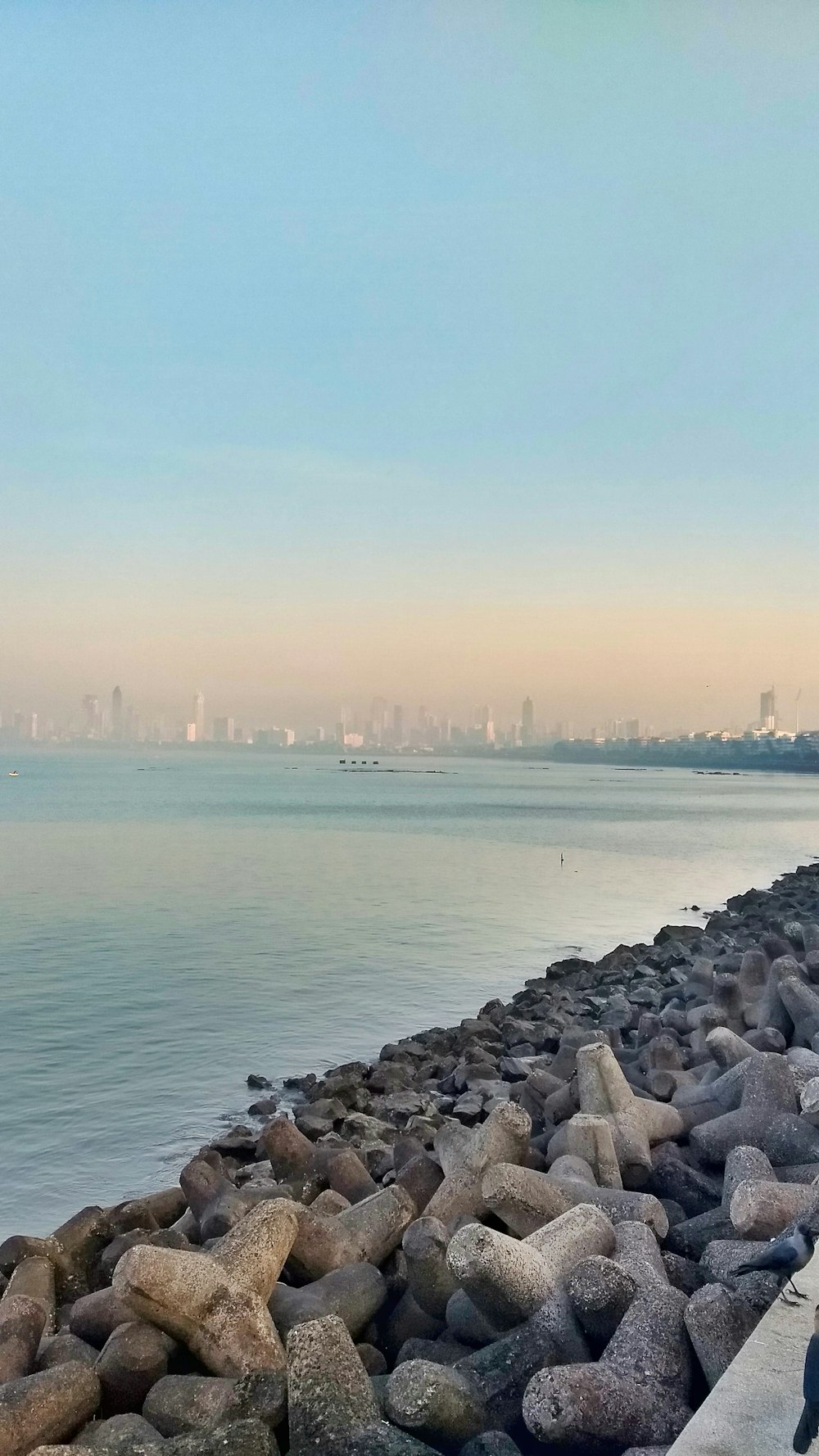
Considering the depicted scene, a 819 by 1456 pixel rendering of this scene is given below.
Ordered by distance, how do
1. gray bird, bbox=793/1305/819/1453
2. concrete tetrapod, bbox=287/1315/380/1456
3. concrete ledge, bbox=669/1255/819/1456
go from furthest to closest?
concrete tetrapod, bbox=287/1315/380/1456 → concrete ledge, bbox=669/1255/819/1456 → gray bird, bbox=793/1305/819/1453

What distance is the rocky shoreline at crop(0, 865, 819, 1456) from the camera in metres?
2.98

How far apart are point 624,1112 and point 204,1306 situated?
101 inches

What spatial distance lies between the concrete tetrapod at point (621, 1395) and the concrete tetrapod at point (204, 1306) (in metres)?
0.98

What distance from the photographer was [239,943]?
64.8 feet

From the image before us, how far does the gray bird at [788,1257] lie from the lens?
3.22m

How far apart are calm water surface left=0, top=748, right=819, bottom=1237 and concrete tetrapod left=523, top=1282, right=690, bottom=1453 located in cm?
562

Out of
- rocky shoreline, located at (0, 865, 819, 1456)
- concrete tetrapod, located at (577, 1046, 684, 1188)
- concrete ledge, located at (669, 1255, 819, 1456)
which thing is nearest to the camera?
concrete ledge, located at (669, 1255, 819, 1456)

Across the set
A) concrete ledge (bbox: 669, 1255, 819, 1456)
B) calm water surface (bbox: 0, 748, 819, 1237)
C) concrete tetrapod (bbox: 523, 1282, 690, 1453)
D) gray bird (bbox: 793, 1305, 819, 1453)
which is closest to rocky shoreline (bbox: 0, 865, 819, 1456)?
concrete tetrapod (bbox: 523, 1282, 690, 1453)

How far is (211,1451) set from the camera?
9.23 ft

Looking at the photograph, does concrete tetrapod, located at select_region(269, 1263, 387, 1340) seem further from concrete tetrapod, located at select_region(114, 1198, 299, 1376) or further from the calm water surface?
the calm water surface

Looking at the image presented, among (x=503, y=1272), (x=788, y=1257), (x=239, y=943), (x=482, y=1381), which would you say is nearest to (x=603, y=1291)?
(x=503, y=1272)

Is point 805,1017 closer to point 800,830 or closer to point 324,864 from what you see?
point 324,864

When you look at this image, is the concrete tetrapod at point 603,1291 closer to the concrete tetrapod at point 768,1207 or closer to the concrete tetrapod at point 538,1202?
the concrete tetrapod at point 768,1207

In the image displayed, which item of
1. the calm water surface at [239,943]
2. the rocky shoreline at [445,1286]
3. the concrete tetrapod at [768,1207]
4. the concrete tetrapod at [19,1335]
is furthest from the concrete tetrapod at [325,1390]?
the calm water surface at [239,943]
